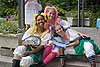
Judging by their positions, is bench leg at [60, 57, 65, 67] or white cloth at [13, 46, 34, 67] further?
bench leg at [60, 57, 65, 67]

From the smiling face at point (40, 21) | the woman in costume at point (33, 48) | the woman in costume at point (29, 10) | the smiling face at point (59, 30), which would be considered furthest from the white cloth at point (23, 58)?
the woman in costume at point (29, 10)

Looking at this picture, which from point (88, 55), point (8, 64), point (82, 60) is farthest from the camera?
point (8, 64)

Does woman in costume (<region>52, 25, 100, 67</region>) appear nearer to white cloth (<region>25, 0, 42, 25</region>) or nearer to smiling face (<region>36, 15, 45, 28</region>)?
smiling face (<region>36, 15, 45, 28</region>)

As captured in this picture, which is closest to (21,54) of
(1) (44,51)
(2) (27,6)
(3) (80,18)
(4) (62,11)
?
(1) (44,51)

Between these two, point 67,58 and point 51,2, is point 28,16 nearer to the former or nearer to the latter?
point 67,58

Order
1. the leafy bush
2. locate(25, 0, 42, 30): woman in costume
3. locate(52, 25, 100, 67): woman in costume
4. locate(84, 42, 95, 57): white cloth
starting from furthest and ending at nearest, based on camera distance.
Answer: the leafy bush, locate(25, 0, 42, 30): woman in costume, locate(52, 25, 100, 67): woman in costume, locate(84, 42, 95, 57): white cloth

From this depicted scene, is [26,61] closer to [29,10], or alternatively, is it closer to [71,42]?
[71,42]

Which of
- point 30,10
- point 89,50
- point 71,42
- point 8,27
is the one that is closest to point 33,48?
point 71,42

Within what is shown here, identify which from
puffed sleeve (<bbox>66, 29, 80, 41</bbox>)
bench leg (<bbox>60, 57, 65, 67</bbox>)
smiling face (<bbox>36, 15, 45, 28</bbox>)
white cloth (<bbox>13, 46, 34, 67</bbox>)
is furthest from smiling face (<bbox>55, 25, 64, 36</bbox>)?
white cloth (<bbox>13, 46, 34, 67</bbox>)

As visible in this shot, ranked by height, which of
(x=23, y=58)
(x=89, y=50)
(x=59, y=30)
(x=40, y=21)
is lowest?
(x=23, y=58)

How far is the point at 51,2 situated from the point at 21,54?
11.5 m

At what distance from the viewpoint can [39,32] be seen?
6.29m

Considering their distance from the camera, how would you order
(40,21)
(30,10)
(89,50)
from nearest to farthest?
(89,50)
(40,21)
(30,10)

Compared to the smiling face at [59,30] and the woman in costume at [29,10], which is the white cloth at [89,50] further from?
the woman in costume at [29,10]
